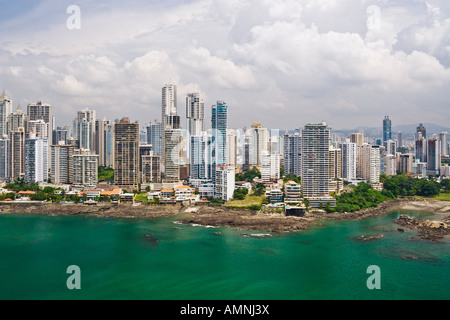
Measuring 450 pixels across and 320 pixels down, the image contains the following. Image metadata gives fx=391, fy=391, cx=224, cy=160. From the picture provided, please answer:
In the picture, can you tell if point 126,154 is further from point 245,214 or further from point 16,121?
point 16,121

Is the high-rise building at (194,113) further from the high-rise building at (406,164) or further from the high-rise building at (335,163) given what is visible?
the high-rise building at (406,164)

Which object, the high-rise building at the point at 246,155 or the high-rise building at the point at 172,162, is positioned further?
the high-rise building at the point at 246,155

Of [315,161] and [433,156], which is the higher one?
[433,156]

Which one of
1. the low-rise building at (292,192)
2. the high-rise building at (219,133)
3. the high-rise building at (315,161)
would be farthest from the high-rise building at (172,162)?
the high-rise building at (315,161)

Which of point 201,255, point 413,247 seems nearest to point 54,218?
point 201,255

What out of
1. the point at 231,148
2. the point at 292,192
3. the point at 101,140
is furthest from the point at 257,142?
the point at 292,192

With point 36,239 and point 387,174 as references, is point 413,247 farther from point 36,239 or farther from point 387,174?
point 387,174
